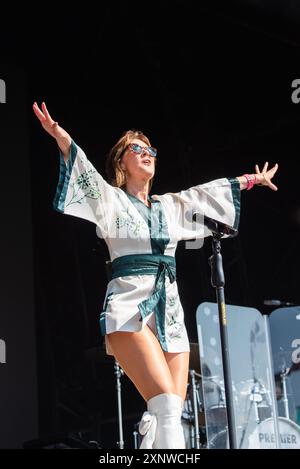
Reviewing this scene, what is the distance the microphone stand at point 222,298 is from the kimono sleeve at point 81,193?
0.40m

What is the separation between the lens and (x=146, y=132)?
22.1 ft

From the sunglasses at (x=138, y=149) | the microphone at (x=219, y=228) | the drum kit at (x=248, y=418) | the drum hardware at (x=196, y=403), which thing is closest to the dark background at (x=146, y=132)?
the drum hardware at (x=196, y=403)

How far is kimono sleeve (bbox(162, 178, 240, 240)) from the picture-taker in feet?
11.4

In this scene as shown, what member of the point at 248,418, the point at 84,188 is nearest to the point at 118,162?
the point at 84,188

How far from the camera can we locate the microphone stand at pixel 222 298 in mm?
3133

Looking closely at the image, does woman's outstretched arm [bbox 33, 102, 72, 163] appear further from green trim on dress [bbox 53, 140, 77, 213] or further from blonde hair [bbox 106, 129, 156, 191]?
blonde hair [bbox 106, 129, 156, 191]

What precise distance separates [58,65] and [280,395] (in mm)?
2831

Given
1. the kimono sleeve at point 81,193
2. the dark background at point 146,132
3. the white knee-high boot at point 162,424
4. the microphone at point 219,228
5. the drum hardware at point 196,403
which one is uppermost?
the dark background at point 146,132

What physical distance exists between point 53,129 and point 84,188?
27 centimetres

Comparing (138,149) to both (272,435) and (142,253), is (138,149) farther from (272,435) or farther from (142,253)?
(272,435)

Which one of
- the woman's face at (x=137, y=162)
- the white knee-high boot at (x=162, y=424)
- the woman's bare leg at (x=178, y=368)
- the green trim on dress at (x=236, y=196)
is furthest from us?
the green trim on dress at (x=236, y=196)

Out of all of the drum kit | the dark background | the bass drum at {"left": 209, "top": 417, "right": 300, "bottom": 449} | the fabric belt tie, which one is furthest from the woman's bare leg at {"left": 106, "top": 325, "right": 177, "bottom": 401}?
the dark background

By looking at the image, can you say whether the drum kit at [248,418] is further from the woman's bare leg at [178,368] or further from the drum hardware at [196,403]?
the woman's bare leg at [178,368]

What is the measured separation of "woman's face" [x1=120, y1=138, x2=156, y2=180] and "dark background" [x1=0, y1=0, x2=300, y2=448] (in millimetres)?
2378
